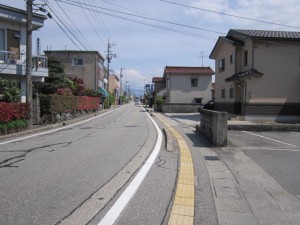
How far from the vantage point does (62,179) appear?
26.1 ft

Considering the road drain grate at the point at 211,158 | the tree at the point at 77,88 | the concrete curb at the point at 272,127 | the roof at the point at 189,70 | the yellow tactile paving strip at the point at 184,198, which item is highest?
the roof at the point at 189,70

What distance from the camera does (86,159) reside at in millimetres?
10570

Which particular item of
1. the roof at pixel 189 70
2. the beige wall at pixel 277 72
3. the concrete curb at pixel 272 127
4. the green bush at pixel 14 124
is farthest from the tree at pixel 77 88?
the concrete curb at pixel 272 127

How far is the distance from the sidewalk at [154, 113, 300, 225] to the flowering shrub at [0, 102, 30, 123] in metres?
10.8

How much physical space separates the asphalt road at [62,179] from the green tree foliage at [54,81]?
26210 millimetres

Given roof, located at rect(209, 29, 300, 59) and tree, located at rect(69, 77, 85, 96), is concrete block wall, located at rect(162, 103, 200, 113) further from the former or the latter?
roof, located at rect(209, 29, 300, 59)

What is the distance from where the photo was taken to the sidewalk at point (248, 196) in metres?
5.82

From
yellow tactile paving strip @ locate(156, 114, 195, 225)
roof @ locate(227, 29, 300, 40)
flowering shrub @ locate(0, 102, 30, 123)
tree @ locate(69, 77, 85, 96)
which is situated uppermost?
roof @ locate(227, 29, 300, 40)

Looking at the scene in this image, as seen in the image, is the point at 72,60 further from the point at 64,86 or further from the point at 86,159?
the point at 86,159

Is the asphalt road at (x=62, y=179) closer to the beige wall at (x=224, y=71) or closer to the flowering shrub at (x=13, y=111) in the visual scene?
the flowering shrub at (x=13, y=111)

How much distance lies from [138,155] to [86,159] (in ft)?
5.50

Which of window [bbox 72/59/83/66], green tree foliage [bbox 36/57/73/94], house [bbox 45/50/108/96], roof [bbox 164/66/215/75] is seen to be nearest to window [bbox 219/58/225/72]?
green tree foliage [bbox 36/57/73/94]

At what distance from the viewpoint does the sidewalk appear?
5825mm

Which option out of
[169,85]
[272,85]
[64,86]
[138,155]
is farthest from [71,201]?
[169,85]
